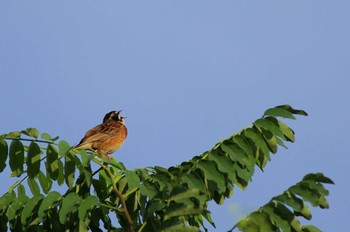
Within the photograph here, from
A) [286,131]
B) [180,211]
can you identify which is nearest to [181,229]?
[180,211]

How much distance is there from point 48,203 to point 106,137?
19.4ft

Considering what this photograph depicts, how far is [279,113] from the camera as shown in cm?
646

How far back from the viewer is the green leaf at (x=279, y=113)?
6418 mm

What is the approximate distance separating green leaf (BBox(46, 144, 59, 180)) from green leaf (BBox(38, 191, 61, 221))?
333 mm

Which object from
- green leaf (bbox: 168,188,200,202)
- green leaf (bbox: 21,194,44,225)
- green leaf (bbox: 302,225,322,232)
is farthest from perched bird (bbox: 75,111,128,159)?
green leaf (bbox: 168,188,200,202)

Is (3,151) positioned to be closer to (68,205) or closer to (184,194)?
(68,205)

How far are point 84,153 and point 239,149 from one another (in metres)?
1.07

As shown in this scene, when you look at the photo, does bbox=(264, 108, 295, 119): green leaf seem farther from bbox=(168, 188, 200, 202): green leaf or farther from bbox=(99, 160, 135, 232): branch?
bbox=(168, 188, 200, 202): green leaf

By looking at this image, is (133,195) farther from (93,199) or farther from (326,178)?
(326,178)

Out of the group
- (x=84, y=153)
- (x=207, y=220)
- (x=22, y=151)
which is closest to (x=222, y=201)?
(x=207, y=220)

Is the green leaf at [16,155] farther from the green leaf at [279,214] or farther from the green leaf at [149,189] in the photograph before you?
the green leaf at [279,214]

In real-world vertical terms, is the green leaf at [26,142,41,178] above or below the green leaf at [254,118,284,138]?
above

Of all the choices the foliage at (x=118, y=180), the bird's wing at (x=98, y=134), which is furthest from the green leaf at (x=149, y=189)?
the bird's wing at (x=98, y=134)

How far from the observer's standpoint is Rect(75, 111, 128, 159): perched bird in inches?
459
